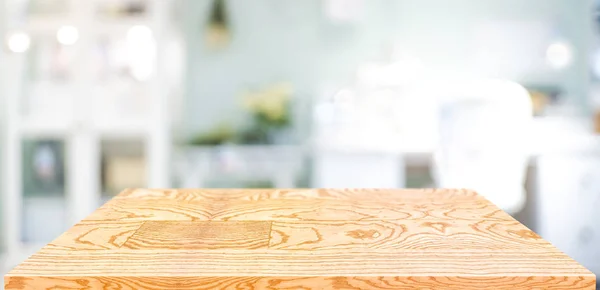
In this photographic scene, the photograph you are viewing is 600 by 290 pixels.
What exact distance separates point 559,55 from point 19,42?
11.5 ft

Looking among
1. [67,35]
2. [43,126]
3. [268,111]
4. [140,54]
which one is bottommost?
[43,126]

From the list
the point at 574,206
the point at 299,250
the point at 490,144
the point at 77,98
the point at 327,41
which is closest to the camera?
the point at 299,250

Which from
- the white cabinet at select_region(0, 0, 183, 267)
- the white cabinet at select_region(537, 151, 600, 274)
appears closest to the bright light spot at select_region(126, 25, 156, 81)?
the white cabinet at select_region(0, 0, 183, 267)

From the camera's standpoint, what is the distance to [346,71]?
422cm

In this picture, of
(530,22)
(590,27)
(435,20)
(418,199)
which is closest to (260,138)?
(435,20)

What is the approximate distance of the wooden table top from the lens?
0.89m

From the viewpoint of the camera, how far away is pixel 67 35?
149 inches

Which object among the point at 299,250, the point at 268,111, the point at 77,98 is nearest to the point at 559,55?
the point at 268,111

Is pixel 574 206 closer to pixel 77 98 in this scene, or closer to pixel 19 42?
pixel 77 98

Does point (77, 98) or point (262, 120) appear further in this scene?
point (262, 120)

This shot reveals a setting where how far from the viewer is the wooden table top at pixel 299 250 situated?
0.89 metres

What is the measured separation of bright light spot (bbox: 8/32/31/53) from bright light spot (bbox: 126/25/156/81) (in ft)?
2.03

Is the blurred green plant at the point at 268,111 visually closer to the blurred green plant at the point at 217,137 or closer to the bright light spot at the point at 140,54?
the blurred green plant at the point at 217,137

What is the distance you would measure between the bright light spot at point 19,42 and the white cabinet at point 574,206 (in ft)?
10.4
